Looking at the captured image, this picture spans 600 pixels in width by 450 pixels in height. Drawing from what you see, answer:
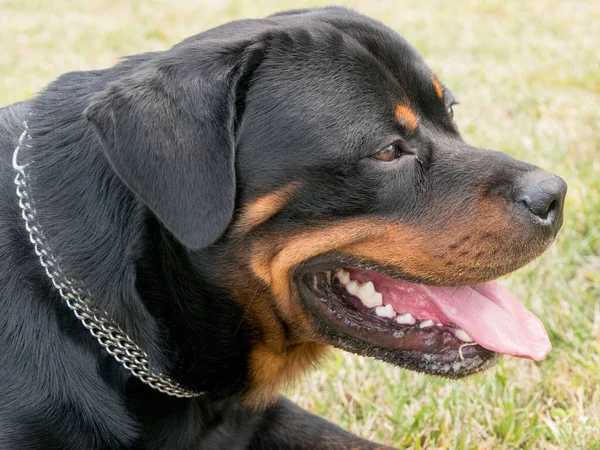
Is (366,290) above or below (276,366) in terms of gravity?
above

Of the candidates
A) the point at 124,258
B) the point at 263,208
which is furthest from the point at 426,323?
the point at 124,258

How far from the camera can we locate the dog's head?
2346 millimetres

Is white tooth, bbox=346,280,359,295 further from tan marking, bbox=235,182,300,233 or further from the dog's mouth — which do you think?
tan marking, bbox=235,182,300,233

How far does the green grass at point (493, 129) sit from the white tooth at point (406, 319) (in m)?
0.57

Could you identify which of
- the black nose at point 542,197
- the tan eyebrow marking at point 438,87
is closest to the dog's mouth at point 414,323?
the black nose at point 542,197

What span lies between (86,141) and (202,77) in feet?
1.39

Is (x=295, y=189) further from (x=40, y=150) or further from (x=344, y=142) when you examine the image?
(x=40, y=150)

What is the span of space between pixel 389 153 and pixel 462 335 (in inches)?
23.6

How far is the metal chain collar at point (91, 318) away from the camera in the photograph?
8.05ft

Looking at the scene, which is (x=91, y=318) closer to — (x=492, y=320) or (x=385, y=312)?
(x=385, y=312)

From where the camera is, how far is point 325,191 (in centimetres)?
246

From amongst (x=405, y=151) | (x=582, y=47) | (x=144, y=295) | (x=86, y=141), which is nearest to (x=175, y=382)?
(x=144, y=295)

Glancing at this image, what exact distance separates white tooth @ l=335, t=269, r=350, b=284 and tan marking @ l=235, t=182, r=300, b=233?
315 millimetres

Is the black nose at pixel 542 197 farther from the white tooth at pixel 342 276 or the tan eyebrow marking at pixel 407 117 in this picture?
the white tooth at pixel 342 276
